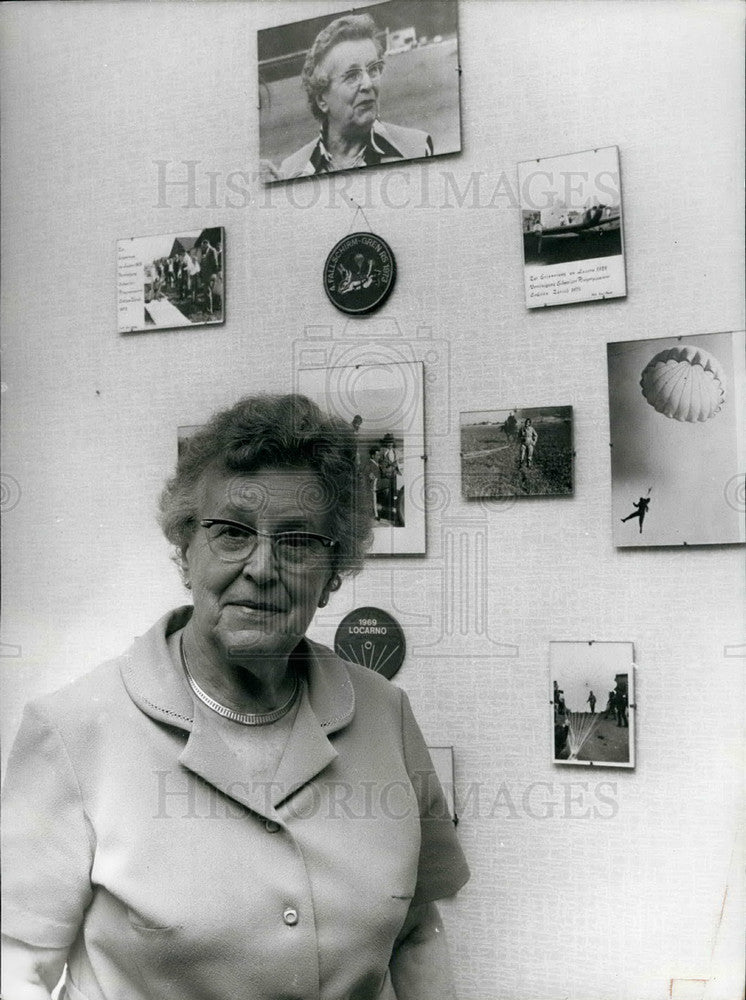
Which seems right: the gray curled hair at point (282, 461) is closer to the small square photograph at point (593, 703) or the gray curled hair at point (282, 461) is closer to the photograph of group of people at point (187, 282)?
the photograph of group of people at point (187, 282)

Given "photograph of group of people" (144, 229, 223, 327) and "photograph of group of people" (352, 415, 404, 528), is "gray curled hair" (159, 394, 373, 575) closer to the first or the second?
"photograph of group of people" (352, 415, 404, 528)

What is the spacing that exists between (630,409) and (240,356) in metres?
0.45

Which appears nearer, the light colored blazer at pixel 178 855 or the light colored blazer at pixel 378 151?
the light colored blazer at pixel 178 855

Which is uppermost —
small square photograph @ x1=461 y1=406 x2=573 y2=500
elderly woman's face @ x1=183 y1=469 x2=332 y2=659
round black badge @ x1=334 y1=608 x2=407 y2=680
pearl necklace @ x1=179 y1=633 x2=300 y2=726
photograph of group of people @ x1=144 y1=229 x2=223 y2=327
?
photograph of group of people @ x1=144 y1=229 x2=223 y2=327

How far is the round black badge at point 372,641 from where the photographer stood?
3.45 ft

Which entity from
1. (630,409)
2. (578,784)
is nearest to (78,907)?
(578,784)

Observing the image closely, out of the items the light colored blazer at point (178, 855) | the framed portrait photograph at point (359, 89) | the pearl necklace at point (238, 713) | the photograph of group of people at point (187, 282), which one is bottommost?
the light colored blazer at point (178, 855)

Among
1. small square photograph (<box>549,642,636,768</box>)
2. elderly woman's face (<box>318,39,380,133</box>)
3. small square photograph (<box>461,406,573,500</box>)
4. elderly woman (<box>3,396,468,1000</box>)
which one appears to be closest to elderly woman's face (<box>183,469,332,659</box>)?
elderly woman (<box>3,396,468,1000</box>)

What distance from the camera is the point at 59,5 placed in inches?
43.8

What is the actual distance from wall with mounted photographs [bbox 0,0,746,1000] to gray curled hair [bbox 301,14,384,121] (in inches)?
1.0

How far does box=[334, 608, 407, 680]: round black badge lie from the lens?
1.05 metres

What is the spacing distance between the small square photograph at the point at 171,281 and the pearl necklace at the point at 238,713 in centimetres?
37

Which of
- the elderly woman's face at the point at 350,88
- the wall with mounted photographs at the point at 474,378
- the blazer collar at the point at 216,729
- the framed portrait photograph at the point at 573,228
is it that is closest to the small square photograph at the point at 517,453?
the wall with mounted photographs at the point at 474,378

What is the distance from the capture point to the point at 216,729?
951mm
